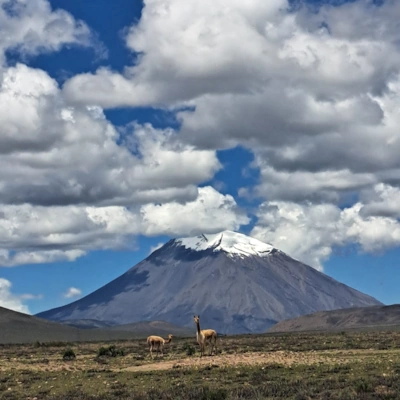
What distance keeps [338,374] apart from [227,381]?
5234 mm

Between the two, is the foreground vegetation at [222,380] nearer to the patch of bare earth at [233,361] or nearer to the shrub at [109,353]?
the patch of bare earth at [233,361]

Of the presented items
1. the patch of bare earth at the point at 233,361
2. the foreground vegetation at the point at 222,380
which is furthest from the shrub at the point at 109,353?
the patch of bare earth at the point at 233,361

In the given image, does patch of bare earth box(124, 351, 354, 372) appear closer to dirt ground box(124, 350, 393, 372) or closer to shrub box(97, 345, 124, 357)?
dirt ground box(124, 350, 393, 372)

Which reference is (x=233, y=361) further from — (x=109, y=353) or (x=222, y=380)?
(x=109, y=353)

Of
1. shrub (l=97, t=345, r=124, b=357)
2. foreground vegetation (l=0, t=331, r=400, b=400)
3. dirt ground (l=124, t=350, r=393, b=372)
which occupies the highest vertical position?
shrub (l=97, t=345, r=124, b=357)

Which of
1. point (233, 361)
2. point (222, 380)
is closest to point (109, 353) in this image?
point (233, 361)

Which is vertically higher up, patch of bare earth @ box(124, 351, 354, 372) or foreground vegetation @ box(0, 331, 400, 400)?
patch of bare earth @ box(124, 351, 354, 372)

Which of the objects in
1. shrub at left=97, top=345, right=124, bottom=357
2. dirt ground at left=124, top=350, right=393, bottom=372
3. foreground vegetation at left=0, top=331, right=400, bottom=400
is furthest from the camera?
shrub at left=97, top=345, right=124, bottom=357

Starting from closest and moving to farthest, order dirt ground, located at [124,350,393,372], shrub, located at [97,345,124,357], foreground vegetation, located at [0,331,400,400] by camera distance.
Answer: foreground vegetation, located at [0,331,400,400] < dirt ground, located at [124,350,393,372] < shrub, located at [97,345,124,357]

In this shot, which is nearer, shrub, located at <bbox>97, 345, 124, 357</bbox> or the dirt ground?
the dirt ground

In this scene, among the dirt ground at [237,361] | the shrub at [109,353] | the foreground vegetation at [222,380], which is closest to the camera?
the foreground vegetation at [222,380]

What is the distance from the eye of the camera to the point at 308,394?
93.8 ft

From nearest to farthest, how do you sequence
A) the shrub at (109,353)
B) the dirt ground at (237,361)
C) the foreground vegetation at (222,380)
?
the foreground vegetation at (222,380) < the dirt ground at (237,361) < the shrub at (109,353)

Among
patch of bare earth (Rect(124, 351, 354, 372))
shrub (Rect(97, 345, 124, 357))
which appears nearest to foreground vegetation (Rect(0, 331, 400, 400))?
patch of bare earth (Rect(124, 351, 354, 372))
